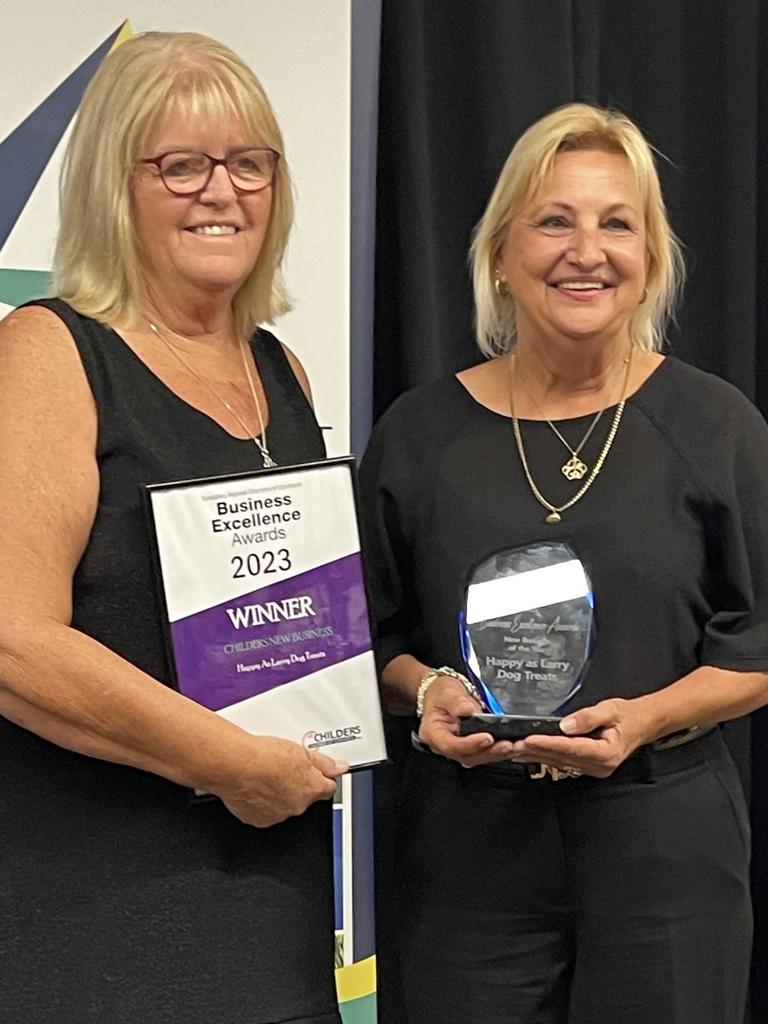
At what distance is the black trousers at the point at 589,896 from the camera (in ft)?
5.28

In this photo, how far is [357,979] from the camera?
218cm

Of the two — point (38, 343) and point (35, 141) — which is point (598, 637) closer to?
point (38, 343)

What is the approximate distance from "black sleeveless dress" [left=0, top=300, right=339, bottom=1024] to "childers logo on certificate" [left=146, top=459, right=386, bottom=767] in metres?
0.03

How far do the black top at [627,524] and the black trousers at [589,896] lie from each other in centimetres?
13

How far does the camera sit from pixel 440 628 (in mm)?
1686

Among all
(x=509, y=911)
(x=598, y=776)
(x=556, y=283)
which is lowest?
(x=509, y=911)

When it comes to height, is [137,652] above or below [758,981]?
above

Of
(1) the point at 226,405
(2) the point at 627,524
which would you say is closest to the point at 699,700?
Result: (2) the point at 627,524

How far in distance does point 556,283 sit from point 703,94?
3.37ft

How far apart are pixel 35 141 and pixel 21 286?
7.9 inches

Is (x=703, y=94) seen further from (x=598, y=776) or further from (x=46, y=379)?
(x=46, y=379)

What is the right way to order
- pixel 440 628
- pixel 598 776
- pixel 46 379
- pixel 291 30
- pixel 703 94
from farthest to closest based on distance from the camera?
pixel 703 94
pixel 291 30
pixel 440 628
pixel 598 776
pixel 46 379

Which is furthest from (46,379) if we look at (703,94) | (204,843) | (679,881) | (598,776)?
(703,94)

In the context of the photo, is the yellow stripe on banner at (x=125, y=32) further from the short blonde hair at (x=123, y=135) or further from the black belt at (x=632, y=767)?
the black belt at (x=632, y=767)
